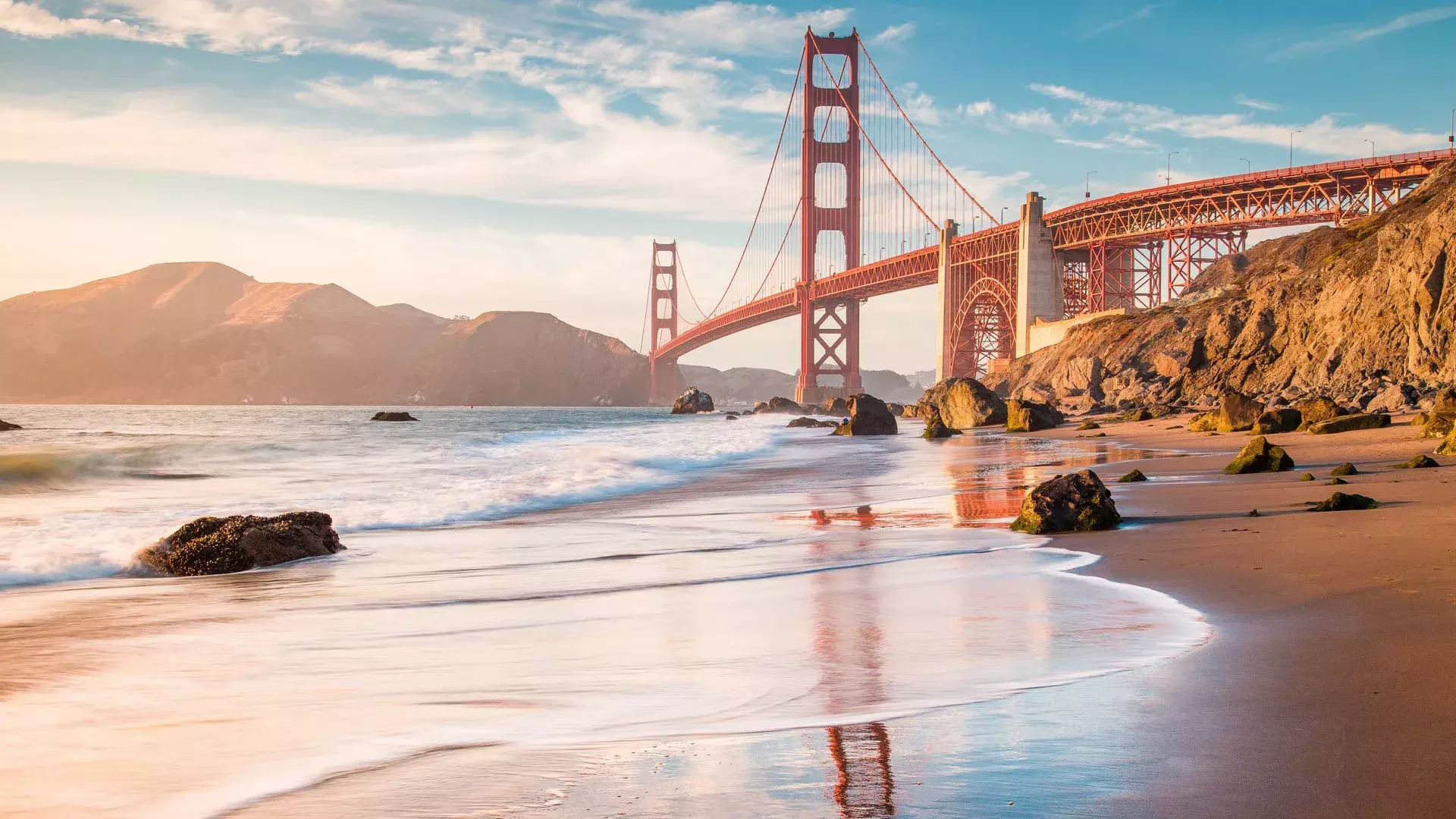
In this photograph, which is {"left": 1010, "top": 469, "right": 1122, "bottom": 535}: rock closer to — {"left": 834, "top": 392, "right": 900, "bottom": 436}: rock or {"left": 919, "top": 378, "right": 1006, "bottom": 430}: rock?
{"left": 834, "top": 392, "right": 900, "bottom": 436}: rock

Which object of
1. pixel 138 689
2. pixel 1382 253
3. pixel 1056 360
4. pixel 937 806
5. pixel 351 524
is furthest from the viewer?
pixel 1056 360

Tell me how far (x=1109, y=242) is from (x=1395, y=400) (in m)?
34.7

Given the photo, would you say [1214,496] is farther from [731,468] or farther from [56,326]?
[56,326]

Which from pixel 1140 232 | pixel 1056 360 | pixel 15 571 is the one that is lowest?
pixel 15 571

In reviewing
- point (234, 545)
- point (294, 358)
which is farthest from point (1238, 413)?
point (294, 358)

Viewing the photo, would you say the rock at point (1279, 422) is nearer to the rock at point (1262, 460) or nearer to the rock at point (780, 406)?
the rock at point (1262, 460)

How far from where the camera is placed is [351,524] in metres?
10.6

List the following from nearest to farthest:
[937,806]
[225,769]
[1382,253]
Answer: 1. [937,806]
2. [225,769]
3. [1382,253]

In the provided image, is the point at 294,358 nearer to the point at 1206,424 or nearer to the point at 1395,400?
the point at 1206,424

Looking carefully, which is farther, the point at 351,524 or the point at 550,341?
the point at 550,341

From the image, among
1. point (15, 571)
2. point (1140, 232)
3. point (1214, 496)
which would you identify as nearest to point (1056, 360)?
Answer: point (1140, 232)

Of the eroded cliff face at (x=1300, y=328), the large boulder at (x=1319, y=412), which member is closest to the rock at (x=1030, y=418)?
the eroded cliff face at (x=1300, y=328)

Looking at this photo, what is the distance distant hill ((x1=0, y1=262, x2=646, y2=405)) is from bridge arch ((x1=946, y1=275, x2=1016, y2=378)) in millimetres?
73706

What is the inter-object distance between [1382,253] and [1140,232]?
2383 centimetres
